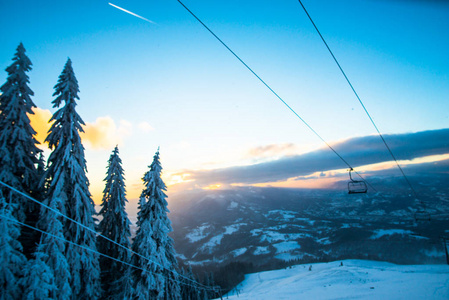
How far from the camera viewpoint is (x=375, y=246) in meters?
197

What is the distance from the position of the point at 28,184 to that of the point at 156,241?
11.4m

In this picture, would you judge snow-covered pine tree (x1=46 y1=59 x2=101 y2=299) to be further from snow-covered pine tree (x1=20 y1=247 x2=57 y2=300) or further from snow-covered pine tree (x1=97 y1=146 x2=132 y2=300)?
snow-covered pine tree (x1=97 y1=146 x2=132 y2=300)

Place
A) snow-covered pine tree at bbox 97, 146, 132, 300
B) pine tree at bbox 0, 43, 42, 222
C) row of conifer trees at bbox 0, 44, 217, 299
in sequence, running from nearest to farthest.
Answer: row of conifer trees at bbox 0, 44, 217, 299 < pine tree at bbox 0, 43, 42, 222 < snow-covered pine tree at bbox 97, 146, 132, 300

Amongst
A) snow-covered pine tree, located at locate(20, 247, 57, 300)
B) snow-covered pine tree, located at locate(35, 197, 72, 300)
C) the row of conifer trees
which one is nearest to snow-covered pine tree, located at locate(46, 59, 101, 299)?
the row of conifer trees

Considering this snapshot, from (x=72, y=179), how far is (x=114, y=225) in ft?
33.9

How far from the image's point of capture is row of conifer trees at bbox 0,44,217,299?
12.7m

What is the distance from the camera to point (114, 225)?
23766 mm

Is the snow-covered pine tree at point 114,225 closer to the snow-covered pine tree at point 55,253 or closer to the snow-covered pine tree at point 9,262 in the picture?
the snow-covered pine tree at point 55,253

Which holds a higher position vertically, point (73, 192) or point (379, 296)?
point (73, 192)

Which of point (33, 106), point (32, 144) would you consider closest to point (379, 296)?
point (32, 144)

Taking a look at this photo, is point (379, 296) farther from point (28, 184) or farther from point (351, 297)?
point (28, 184)

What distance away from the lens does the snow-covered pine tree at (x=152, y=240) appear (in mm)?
18406

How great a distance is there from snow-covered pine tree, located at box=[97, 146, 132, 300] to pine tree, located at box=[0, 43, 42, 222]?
25.1 feet

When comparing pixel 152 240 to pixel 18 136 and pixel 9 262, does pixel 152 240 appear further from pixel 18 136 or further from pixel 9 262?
pixel 18 136
